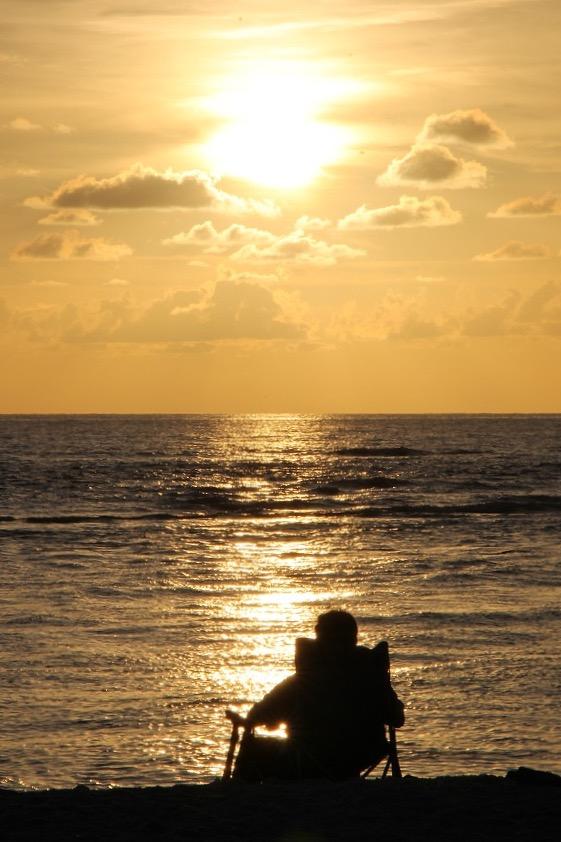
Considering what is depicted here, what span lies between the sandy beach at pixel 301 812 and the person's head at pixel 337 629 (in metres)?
0.82

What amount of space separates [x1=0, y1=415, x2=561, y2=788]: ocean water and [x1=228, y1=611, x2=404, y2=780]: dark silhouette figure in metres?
2.10

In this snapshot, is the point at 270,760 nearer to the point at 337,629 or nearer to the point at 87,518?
the point at 337,629

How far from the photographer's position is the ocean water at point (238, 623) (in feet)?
32.8

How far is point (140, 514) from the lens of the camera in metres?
38.9

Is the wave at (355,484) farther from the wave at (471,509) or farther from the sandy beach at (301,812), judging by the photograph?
the sandy beach at (301,812)

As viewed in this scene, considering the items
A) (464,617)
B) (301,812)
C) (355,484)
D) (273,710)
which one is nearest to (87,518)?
(464,617)

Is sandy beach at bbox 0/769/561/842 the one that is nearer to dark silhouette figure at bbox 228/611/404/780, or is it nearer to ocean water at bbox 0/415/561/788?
dark silhouette figure at bbox 228/611/404/780

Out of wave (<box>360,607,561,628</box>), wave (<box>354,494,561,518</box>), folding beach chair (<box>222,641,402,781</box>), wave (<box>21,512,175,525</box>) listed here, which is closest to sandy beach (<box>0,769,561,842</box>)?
folding beach chair (<box>222,641,402,781</box>)

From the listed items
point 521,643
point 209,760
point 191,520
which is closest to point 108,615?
point 521,643

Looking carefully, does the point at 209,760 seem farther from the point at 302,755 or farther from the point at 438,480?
the point at 438,480

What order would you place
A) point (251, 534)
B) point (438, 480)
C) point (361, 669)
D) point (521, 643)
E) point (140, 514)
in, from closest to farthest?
point (361, 669), point (521, 643), point (251, 534), point (140, 514), point (438, 480)

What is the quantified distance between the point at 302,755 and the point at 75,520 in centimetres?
2889

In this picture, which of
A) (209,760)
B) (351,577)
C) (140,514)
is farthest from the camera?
(140,514)

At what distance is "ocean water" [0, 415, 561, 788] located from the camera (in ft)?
32.8
